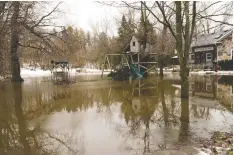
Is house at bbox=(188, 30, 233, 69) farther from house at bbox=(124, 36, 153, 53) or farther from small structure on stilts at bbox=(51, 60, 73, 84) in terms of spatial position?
small structure on stilts at bbox=(51, 60, 73, 84)

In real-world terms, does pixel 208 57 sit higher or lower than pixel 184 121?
higher

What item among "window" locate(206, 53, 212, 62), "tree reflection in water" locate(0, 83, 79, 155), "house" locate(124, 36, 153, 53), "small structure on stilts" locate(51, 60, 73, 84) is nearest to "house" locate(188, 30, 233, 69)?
"window" locate(206, 53, 212, 62)

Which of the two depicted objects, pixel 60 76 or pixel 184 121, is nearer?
pixel 184 121

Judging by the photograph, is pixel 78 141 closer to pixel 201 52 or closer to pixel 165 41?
pixel 165 41

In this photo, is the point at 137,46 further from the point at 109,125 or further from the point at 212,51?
the point at 109,125

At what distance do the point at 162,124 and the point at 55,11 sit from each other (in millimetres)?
22688

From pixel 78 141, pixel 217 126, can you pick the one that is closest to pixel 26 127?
pixel 78 141

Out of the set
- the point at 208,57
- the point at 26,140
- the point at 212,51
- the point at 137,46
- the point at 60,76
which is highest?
the point at 137,46

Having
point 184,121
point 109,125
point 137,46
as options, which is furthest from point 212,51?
point 109,125

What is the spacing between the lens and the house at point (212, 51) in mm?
42375

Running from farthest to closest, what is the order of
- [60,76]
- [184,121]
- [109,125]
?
[60,76], [184,121], [109,125]

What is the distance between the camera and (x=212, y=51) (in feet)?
146

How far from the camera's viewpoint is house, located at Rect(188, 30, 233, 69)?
42.4 metres

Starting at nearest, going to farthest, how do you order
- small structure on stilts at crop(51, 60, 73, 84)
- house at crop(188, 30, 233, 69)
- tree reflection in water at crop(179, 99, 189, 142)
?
tree reflection in water at crop(179, 99, 189, 142)
small structure on stilts at crop(51, 60, 73, 84)
house at crop(188, 30, 233, 69)
